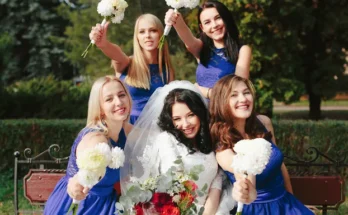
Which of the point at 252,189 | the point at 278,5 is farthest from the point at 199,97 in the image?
the point at 278,5

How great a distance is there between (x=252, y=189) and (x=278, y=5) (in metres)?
10.2

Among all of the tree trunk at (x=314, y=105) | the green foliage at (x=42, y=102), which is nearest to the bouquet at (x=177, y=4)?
the green foliage at (x=42, y=102)

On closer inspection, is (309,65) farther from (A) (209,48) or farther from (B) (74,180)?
(B) (74,180)

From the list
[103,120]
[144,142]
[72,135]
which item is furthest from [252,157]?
[72,135]

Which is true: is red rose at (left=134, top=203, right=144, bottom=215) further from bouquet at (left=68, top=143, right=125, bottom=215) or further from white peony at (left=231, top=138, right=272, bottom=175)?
white peony at (left=231, top=138, right=272, bottom=175)

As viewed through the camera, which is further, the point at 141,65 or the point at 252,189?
the point at 141,65

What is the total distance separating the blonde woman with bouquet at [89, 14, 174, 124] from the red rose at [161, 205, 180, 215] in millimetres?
1829

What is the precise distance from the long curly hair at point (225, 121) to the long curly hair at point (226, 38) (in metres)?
0.72

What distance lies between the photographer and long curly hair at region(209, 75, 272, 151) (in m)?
3.61

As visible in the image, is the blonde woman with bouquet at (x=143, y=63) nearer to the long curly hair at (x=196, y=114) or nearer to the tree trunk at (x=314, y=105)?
the long curly hair at (x=196, y=114)

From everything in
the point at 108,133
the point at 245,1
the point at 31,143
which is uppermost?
the point at 245,1

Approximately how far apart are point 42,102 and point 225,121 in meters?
9.85

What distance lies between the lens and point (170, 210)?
283 cm

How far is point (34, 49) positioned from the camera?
2836 centimetres
